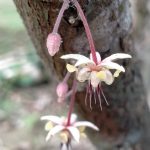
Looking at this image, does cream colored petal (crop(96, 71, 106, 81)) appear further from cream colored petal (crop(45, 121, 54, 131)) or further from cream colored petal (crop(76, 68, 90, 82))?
cream colored petal (crop(45, 121, 54, 131))

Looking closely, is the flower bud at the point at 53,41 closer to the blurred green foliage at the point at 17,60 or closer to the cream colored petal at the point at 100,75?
the cream colored petal at the point at 100,75

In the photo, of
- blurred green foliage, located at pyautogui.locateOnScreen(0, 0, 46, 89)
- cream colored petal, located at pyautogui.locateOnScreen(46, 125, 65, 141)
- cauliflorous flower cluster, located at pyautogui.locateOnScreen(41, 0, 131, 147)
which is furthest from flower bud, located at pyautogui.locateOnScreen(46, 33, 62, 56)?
blurred green foliage, located at pyautogui.locateOnScreen(0, 0, 46, 89)

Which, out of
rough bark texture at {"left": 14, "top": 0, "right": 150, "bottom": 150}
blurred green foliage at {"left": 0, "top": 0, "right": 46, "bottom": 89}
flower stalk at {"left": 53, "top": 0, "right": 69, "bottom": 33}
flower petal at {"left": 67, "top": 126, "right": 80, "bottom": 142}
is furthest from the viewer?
blurred green foliage at {"left": 0, "top": 0, "right": 46, "bottom": 89}

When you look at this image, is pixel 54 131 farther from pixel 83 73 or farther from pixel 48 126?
pixel 83 73

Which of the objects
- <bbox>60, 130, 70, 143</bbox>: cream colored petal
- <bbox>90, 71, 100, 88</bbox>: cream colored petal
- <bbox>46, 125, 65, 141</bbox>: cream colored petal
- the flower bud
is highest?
the flower bud

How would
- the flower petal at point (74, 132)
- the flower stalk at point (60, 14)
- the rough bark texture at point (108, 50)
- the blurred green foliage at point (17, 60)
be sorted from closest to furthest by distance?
the flower stalk at point (60, 14) → the rough bark texture at point (108, 50) → the flower petal at point (74, 132) → the blurred green foliage at point (17, 60)

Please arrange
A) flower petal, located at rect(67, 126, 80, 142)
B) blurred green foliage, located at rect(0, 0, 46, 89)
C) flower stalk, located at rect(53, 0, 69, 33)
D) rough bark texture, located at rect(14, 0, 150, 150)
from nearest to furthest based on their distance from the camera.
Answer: flower stalk, located at rect(53, 0, 69, 33), rough bark texture, located at rect(14, 0, 150, 150), flower petal, located at rect(67, 126, 80, 142), blurred green foliage, located at rect(0, 0, 46, 89)

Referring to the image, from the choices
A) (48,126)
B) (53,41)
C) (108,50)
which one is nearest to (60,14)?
(53,41)

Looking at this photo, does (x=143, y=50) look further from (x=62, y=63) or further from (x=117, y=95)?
(x=62, y=63)

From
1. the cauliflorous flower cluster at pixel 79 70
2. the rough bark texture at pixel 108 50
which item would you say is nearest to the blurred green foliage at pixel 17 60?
the rough bark texture at pixel 108 50
